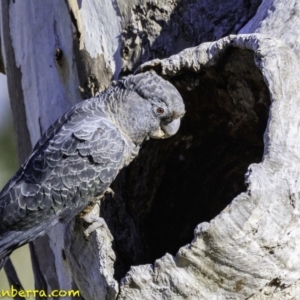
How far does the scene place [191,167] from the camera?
11.2 ft

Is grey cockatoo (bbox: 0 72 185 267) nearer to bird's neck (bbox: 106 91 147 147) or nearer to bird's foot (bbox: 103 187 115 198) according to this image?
bird's neck (bbox: 106 91 147 147)

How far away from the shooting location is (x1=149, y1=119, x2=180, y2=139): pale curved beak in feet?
9.88

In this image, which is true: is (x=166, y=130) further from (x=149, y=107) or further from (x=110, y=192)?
(x=110, y=192)

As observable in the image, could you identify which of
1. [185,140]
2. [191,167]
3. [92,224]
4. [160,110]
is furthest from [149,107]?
[92,224]

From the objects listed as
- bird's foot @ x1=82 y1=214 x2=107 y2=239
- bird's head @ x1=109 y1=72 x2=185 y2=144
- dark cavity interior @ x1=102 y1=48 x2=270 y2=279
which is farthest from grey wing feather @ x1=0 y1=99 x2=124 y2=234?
dark cavity interior @ x1=102 y1=48 x2=270 y2=279

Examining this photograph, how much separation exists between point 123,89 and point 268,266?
1171 millimetres

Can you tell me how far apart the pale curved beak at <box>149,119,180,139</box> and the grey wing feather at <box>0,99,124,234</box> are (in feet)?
0.89

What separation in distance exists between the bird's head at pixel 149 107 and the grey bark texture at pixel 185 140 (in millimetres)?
84

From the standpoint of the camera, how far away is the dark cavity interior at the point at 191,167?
299 centimetres

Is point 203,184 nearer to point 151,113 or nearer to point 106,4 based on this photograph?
point 151,113

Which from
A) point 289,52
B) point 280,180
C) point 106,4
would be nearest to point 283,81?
point 289,52

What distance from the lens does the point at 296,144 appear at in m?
2.39

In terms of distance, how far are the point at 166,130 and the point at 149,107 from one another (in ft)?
0.48

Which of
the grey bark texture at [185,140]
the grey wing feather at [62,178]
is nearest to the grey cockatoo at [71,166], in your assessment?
the grey wing feather at [62,178]
